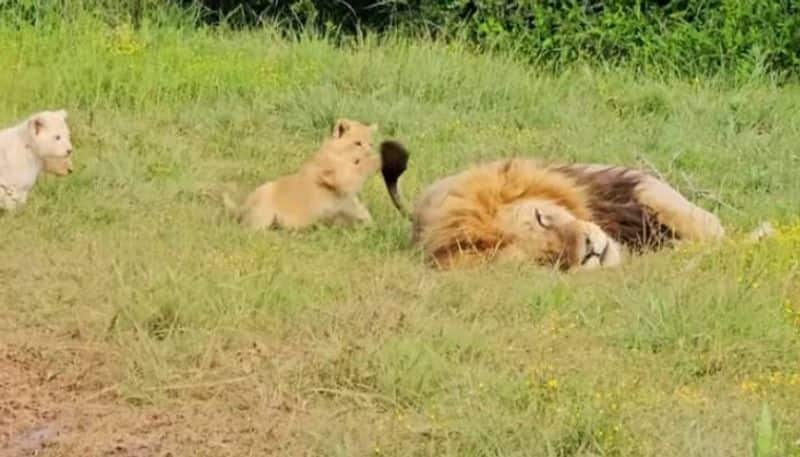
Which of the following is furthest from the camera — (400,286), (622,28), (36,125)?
(622,28)

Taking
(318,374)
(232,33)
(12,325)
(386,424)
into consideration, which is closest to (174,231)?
(12,325)

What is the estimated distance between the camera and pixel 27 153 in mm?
6867

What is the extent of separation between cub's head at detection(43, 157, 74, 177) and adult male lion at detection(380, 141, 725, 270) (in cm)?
129

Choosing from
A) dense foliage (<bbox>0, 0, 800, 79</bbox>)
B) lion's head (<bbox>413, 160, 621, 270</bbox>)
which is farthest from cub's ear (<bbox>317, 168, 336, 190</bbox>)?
dense foliage (<bbox>0, 0, 800, 79</bbox>)

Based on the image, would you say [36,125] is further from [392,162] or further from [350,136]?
[392,162]

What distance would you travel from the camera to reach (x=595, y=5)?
35.4 feet

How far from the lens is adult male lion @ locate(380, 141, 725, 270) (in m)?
6.20

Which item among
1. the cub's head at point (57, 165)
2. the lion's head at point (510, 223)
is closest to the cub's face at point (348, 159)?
the lion's head at point (510, 223)

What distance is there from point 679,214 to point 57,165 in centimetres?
252

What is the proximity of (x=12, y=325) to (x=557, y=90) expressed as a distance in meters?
4.91

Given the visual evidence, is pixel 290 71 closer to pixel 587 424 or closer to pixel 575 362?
pixel 575 362

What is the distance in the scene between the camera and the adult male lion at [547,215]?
6203mm

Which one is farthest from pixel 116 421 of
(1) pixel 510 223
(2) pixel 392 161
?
(2) pixel 392 161

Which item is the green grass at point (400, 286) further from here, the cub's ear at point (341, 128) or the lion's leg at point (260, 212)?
the cub's ear at point (341, 128)
